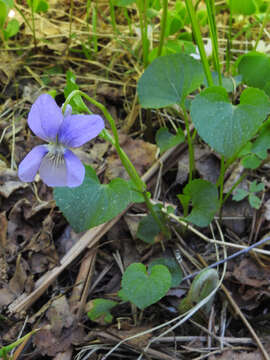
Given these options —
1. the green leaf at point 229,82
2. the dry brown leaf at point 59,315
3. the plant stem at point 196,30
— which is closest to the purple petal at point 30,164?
the dry brown leaf at point 59,315

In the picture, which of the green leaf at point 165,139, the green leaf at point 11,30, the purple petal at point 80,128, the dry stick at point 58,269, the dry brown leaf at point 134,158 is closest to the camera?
the purple petal at point 80,128

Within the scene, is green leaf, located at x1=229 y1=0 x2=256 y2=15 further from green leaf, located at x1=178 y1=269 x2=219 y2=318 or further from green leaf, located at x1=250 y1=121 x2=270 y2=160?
green leaf, located at x1=178 y1=269 x2=219 y2=318

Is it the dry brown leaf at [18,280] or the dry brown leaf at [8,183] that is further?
the dry brown leaf at [8,183]

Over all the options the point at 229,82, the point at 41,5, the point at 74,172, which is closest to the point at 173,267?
the point at 74,172

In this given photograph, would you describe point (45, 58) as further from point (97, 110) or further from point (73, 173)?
point (73, 173)

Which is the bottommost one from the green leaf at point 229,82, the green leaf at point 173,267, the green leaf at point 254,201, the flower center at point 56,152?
the green leaf at point 173,267

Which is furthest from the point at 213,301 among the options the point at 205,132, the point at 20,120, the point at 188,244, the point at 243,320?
the point at 20,120

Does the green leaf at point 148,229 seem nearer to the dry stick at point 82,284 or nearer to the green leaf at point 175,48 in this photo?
the dry stick at point 82,284
